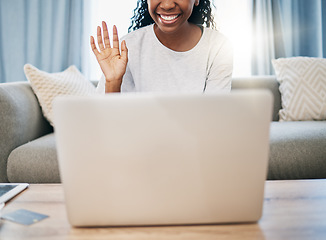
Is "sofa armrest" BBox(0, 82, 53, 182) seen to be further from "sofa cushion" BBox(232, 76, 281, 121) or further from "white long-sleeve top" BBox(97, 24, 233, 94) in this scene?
"sofa cushion" BBox(232, 76, 281, 121)

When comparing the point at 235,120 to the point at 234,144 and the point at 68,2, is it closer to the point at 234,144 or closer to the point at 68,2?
the point at 234,144

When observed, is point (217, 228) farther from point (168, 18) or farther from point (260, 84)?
point (260, 84)

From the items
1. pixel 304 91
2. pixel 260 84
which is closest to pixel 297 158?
pixel 304 91

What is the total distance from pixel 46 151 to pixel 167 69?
0.67 meters

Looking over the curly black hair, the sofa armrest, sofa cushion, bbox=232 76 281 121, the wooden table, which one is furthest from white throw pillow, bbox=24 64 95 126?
the wooden table

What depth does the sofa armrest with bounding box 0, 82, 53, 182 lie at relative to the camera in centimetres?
162

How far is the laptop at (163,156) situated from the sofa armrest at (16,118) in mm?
1195

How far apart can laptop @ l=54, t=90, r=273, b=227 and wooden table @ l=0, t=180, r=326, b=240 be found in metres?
0.02

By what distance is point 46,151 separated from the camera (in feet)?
5.21

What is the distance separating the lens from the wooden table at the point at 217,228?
0.55 m

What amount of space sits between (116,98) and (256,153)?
229 millimetres

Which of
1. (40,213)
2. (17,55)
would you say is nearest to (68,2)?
(17,55)

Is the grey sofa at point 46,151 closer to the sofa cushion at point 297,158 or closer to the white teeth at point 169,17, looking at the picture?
the sofa cushion at point 297,158

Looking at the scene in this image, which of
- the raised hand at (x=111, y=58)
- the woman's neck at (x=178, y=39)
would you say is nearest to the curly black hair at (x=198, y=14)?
the woman's neck at (x=178, y=39)
